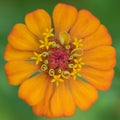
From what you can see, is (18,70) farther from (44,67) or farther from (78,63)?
(78,63)

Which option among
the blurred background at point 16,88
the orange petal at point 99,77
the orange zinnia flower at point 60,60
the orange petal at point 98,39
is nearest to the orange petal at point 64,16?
the orange zinnia flower at point 60,60

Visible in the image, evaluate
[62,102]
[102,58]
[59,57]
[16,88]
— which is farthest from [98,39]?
[16,88]

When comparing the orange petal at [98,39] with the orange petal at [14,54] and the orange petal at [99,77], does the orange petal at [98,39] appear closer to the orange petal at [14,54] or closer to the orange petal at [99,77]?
the orange petal at [99,77]

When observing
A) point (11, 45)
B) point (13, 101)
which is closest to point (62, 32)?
point (11, 45)

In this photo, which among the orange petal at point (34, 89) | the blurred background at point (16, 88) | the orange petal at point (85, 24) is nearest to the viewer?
the orange petal at point (34, 89)

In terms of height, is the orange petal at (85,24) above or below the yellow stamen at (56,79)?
above

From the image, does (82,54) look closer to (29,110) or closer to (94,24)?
(94,24)
